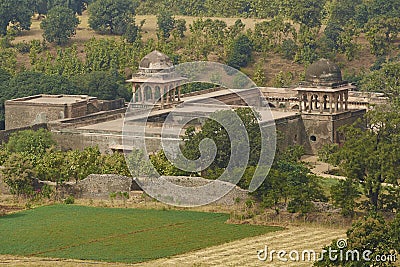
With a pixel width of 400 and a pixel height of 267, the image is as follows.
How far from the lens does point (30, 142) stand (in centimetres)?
4494

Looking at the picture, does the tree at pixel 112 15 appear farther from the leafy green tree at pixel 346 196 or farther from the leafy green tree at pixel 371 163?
the leafy green tree at pixel 346 196

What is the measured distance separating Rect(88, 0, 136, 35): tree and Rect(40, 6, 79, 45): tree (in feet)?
6.15

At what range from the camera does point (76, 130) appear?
46281 millimetres

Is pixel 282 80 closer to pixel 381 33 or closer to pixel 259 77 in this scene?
pixel 259 77

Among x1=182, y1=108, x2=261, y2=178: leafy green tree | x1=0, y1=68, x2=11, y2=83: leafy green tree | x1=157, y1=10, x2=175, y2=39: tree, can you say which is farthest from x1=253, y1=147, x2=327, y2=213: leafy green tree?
x1=157, y1=10, x2=175, y2=39: tree

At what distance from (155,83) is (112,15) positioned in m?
25.3

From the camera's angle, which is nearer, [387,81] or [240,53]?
[387,81]

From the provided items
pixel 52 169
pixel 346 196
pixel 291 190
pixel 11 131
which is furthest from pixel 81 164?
pixel 346 196

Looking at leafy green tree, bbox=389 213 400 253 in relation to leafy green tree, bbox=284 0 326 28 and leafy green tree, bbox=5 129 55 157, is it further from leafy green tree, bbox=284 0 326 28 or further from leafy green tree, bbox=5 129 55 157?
leafy green tree, bbox=284 0 326 28

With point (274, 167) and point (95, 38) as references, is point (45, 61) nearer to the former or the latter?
point (95, 38)

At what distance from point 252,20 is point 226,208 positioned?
41966 millimetres

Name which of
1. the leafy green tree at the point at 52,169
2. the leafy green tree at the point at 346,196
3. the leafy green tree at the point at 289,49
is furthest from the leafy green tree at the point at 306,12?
the leafy green tree at the point at 346,196

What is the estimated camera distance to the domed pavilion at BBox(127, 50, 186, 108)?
52.3 m

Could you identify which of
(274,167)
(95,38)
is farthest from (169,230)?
(95,38)
